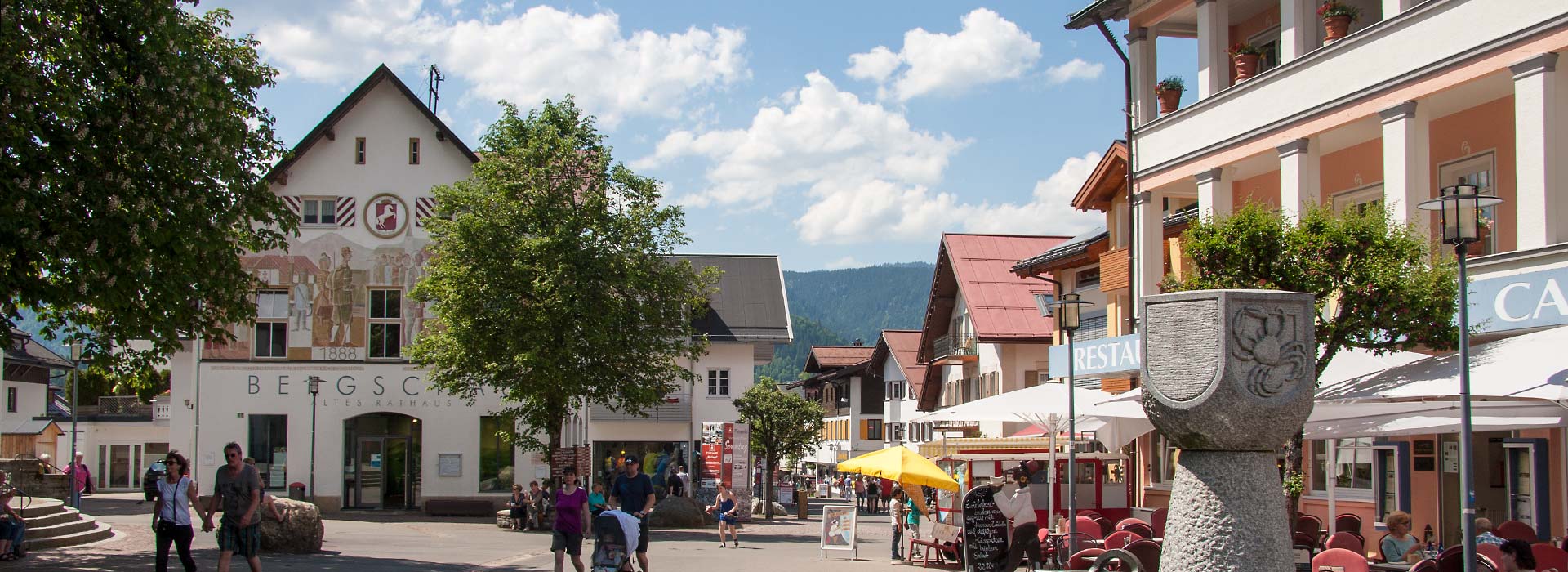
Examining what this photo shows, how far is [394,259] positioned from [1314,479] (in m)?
26.2

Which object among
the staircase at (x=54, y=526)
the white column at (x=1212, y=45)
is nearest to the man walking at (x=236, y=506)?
the staircase at (x=54, y=526)

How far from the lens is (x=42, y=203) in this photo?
50.8 ft

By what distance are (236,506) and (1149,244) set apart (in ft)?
61.7

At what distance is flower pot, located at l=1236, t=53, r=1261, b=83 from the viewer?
2348 cm

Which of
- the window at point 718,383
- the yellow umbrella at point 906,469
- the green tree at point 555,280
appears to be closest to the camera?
the yellow umbrella at point 906,469

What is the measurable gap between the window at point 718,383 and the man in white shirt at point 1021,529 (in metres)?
28.5

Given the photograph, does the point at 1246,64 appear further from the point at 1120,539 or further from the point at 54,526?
the point at 54,526

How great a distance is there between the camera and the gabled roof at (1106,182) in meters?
31.0

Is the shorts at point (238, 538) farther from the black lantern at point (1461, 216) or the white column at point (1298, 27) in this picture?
the white column at point (1298, 27)

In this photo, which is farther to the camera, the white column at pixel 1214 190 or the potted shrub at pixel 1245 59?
the white column at pixel 1214 190

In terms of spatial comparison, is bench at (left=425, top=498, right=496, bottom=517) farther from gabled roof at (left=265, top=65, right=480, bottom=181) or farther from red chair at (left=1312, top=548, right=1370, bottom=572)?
red chair at (left=1312, top=548, right=1370, bottom=572)

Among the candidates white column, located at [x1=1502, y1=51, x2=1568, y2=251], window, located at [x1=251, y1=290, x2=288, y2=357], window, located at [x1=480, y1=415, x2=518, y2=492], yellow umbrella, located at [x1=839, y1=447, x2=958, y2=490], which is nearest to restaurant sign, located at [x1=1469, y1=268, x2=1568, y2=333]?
white column, located at [x1=1502, y1=51, x2=1568, y2=251]

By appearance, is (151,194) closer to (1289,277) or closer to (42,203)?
(42,203)

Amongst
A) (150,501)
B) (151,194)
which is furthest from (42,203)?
(150,501)
